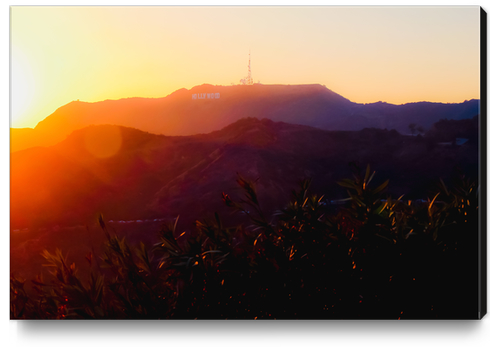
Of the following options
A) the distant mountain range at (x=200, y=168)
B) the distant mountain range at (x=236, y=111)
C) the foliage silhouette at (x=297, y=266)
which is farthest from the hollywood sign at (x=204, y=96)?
the foliage silhouette at (x=297, y=266)

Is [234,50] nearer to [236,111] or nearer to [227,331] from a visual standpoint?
[236,111]

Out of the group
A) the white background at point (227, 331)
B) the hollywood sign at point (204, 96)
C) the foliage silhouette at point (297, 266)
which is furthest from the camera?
the hollywood sign at point (204, 96)

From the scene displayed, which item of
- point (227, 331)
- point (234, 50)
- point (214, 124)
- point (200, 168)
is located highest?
point (234, 50)

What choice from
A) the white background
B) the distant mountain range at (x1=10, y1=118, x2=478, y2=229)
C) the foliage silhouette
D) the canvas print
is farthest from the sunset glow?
the foliage silhouette

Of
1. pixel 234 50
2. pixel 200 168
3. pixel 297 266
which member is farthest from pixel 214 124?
pixel 297 266

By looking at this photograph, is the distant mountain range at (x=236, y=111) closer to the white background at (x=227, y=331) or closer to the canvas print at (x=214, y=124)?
the canvas print at (x=214, y=124)

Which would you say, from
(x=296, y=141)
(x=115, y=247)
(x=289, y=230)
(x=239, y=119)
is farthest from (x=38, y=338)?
(x=296, y=141)

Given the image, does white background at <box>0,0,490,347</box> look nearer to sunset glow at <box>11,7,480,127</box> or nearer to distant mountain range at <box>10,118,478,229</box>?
sunset glow at <box>11,7,480,127</box>
